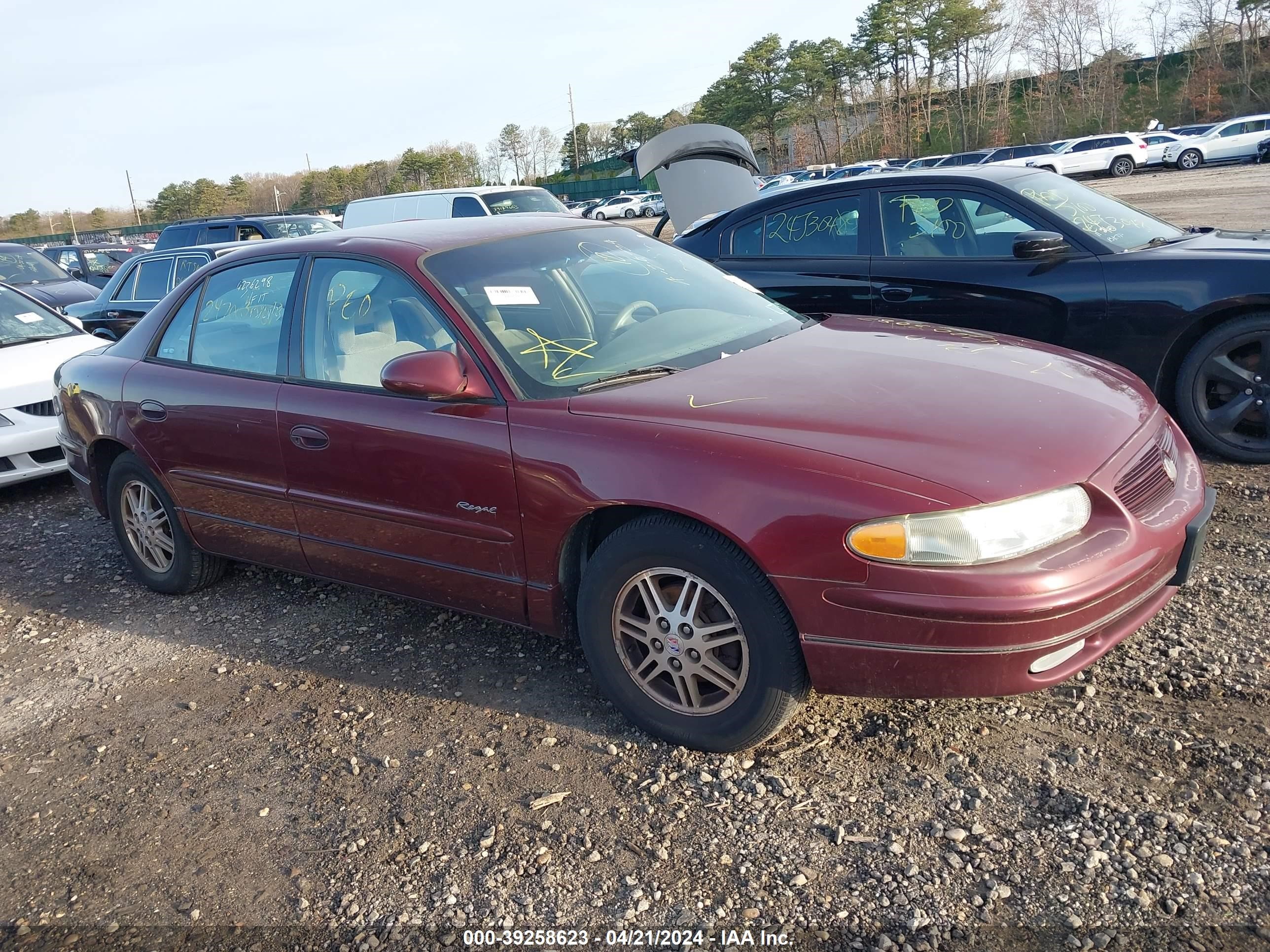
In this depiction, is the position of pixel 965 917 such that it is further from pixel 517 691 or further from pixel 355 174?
pixel 355 174

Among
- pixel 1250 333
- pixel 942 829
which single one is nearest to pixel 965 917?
pixel 942 829

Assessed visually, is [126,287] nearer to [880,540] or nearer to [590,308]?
[590,308]

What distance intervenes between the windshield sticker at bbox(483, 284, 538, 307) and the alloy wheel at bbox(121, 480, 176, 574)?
2.13m

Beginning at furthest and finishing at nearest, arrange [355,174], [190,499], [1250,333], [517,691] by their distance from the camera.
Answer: [355,174] < [1250,333] < [190,499] < [517,691]

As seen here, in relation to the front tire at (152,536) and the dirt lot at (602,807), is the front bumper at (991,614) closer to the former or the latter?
the dirt lot at (602,807)

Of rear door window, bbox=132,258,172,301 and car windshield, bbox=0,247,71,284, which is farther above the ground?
car windshield, bbox=0,247,71,284

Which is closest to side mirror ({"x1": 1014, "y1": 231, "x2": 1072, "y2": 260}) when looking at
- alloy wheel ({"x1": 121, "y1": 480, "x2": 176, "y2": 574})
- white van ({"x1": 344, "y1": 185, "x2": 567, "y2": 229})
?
alloy wheel ({"x1": 121, "y1": 480, "x2": 176, "y2": 574})

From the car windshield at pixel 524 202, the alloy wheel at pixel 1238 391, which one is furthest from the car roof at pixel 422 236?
the car windshield at pixel 524 202

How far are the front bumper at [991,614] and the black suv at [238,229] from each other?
1219cm

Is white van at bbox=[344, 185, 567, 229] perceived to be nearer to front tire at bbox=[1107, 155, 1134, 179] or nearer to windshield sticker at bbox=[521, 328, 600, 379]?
windshield sticker at bbox=[521, 328, 600, 379]

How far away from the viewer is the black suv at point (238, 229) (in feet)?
44.5

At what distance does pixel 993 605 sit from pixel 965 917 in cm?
73

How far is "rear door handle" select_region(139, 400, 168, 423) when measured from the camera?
4.16 meters

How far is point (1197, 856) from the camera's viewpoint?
225 centimetres
